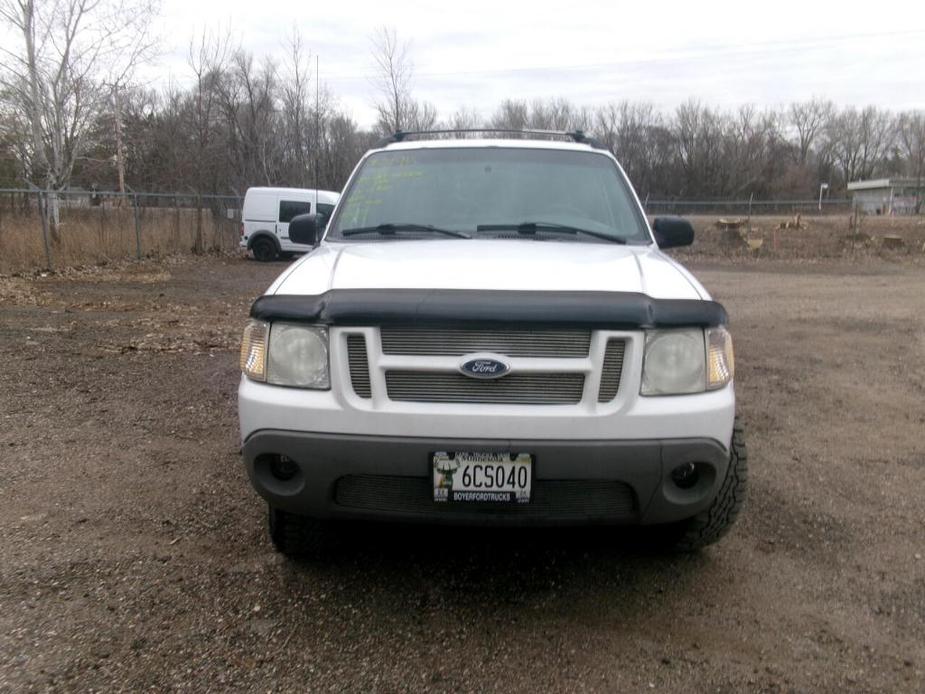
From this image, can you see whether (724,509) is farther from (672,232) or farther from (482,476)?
(672,232)

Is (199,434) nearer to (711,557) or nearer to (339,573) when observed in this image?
(339,573)

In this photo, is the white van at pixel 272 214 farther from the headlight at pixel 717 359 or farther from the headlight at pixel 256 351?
the headlight at pixel 717 359

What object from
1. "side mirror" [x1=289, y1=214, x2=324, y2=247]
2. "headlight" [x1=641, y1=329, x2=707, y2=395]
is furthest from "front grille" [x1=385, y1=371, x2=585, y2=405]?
"side mirror" [x1=289, y1=214, x2=324, y2=247]

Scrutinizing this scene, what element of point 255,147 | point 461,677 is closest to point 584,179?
point 461,677

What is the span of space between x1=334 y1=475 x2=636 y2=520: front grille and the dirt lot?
472 millimetres

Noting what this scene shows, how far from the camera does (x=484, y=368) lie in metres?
2.41

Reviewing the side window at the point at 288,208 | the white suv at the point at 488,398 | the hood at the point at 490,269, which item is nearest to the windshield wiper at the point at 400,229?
the hood at the point at 490,269

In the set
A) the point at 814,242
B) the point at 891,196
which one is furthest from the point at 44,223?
the point at 891,196

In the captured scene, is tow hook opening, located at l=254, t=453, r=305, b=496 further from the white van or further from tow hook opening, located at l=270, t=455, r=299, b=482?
the white van

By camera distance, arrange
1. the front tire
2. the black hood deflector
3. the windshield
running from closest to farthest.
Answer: the black hood deflector, the front tire, the windshield

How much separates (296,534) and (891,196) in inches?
2929

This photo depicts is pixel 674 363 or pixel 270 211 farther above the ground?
pixel 270 211

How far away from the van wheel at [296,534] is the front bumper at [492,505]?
1.15 ft

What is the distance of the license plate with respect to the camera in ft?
7.93
